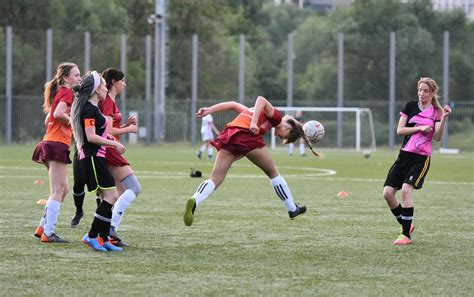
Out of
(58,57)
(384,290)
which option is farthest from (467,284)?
(58,57)

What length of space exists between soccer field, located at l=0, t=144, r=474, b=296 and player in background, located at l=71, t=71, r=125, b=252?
0.90 feet

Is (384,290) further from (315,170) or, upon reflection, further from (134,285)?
(315,170)

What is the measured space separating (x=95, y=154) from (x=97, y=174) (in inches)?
7.9

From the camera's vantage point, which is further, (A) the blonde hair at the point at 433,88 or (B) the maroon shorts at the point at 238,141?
(B) the maroon shorts at the point at 238,141

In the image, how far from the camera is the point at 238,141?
11.1 meters

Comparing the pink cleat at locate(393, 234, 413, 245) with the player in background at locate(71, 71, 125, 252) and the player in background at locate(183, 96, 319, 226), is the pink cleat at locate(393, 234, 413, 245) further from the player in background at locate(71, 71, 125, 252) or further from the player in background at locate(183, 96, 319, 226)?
the player in background at locate(71, 71, 125, 252)

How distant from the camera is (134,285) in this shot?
782 centimetres

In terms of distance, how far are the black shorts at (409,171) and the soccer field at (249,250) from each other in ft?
2.13

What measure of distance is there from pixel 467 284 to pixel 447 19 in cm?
5869

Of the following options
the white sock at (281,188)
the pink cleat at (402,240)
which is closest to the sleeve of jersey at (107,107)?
the white sock at (281,188)

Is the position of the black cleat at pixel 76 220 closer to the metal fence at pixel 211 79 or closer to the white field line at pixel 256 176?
the white field line at pixel 256 176

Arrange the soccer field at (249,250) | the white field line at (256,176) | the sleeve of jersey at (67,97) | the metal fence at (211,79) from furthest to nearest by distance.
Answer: the metal fence at (211,79)
the white field line at (256,176)
the sleeve of jersey at (67,97)
the soccer field at (249,250)

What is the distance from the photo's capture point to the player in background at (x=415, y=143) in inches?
431

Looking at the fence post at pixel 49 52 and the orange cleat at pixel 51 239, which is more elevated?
the fence post at pixel 49 52
